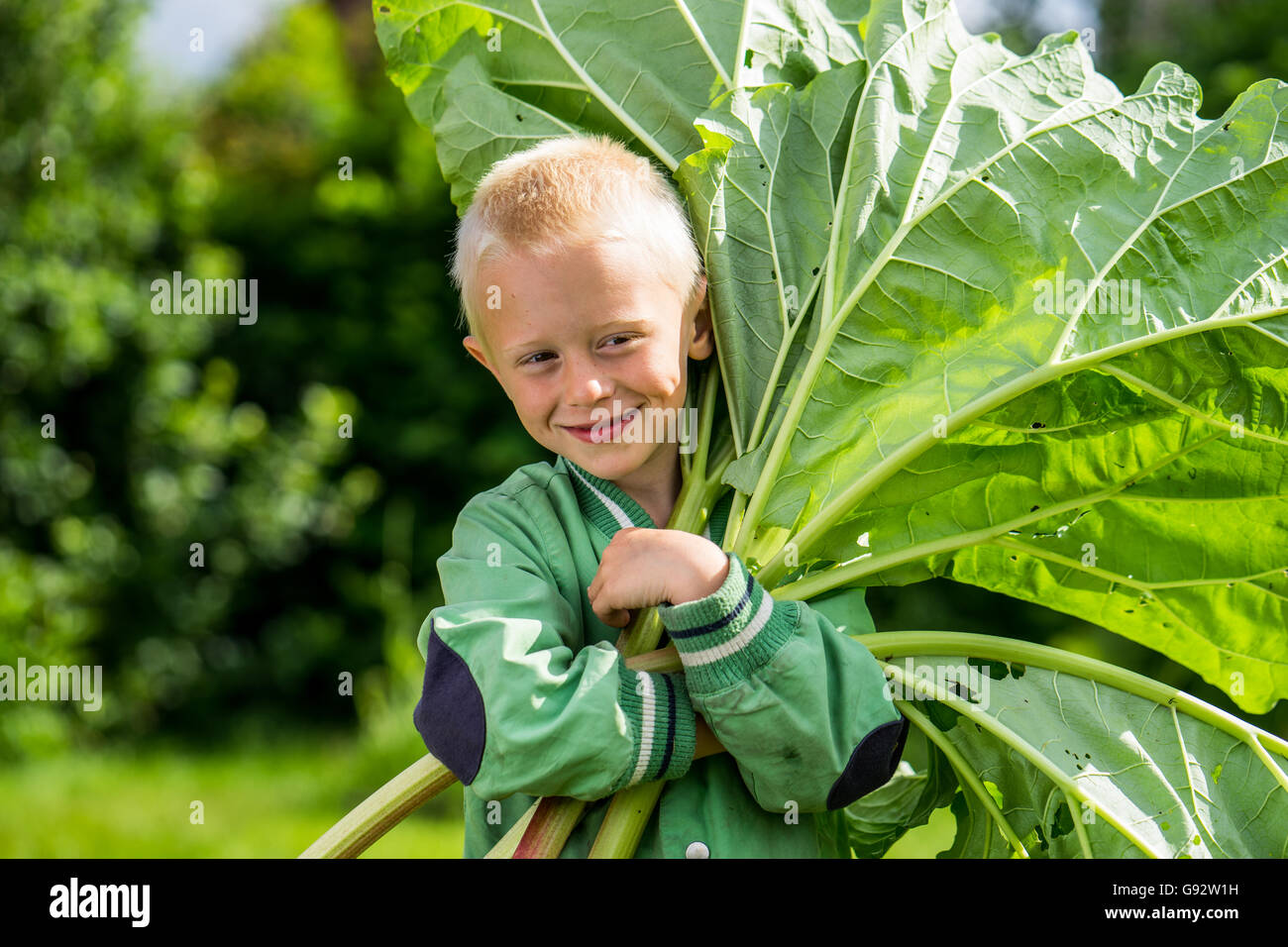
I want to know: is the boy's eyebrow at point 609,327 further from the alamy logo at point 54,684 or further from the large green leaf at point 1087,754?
the alamy logo at point 54,684

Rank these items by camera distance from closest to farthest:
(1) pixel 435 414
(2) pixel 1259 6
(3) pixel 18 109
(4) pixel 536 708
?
(4) pixel 536 708
(2) pixel 1259 6
(3) pixel 18 109
(1) pixel 435 414

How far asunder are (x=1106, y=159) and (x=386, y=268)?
17.3 feet

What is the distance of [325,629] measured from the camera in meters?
6.28

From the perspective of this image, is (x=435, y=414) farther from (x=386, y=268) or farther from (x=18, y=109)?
(x=18, y=109)

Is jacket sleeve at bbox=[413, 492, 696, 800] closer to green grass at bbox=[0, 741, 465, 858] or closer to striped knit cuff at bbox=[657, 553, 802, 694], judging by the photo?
striped knit cuff at bbox=[657, 553, 802, 694]

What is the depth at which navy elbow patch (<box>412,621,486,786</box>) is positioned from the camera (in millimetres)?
1322

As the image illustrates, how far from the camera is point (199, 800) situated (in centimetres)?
505

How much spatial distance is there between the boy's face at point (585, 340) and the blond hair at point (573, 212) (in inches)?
0.8

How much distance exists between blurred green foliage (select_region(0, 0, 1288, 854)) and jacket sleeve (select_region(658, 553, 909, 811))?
394cm

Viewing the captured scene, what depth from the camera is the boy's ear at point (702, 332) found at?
1.59 metres

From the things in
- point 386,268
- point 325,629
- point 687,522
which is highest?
point 386,268
